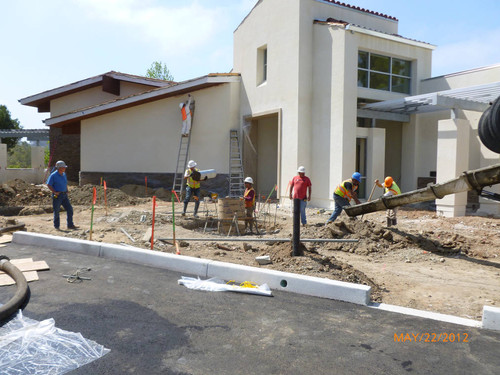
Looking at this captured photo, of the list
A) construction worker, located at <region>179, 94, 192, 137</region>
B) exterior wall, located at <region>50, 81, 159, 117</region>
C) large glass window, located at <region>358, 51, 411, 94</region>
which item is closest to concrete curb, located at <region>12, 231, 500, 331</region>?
construction worker, located at <region>179, 94, 192, 137</region>

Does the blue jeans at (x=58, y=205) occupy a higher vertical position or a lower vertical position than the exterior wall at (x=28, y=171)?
lower

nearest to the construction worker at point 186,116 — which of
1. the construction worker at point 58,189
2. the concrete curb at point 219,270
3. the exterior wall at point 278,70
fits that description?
the exterior wall at point 278,70

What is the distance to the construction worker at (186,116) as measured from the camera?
708 inches

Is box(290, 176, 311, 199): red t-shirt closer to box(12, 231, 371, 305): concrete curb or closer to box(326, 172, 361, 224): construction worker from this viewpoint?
box(326, 172, 361, 224): construction worker

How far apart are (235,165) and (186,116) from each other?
308 cm

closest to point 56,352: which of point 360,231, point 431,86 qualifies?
point 360,231

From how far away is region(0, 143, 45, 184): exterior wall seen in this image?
21.5 metres

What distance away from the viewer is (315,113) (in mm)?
14875

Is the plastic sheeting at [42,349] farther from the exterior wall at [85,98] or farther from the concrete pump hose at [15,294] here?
the exterior wall at [85,98]

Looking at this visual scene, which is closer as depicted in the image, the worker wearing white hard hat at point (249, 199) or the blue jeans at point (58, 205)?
the blue jeans at point (58, 205)

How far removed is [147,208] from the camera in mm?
15250

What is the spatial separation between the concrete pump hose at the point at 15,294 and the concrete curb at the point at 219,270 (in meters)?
1.45

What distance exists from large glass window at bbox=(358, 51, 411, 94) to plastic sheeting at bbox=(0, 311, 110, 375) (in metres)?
13.9

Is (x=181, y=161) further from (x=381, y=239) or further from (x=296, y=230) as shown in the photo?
(x=296, y=230)
